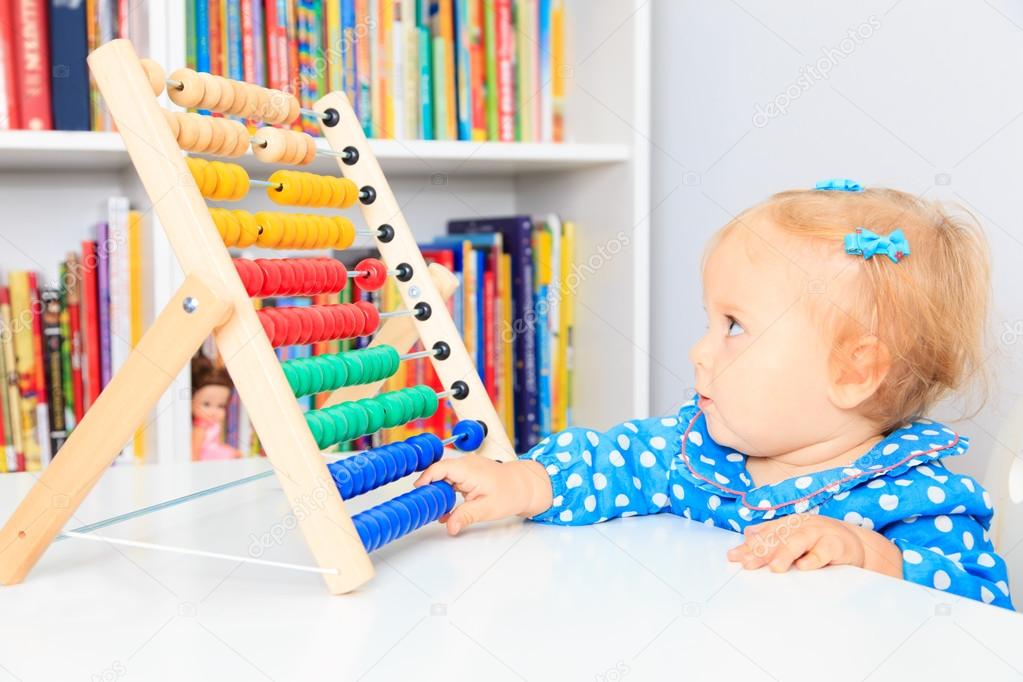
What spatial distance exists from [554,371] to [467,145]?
0.45m

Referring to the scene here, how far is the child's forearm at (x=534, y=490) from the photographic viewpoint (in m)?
0.90

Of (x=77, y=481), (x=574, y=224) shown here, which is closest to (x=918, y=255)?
(x=77, y=481)

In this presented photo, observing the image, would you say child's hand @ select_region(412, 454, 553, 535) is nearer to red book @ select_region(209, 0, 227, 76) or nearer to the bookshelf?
the bookshelf

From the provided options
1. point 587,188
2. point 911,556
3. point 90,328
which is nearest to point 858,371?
point 911,556

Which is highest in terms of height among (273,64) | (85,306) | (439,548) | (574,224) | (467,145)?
(273,64)

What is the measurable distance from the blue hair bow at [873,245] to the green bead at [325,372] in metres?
A: 0.44

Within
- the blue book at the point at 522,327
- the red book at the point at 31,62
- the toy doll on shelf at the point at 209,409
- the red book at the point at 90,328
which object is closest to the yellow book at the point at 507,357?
the blue book at the point at 522,327

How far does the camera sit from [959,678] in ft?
1.75

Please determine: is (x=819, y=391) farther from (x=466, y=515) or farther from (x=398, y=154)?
(x=398, y=154)

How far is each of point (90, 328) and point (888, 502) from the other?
1.26 meters

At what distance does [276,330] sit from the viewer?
801 mm

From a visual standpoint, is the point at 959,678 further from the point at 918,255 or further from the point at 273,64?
the point at 273,64

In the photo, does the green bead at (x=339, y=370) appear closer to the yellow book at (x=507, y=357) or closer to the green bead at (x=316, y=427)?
the green bead at (x=316, y=427)

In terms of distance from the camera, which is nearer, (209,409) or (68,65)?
(68,65)
